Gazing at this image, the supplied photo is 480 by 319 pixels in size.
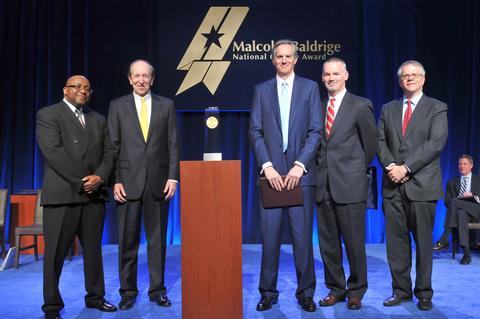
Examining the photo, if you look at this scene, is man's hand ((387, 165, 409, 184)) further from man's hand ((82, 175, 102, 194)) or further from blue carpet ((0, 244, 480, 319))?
man's hand ((82, 175, 102, 194))

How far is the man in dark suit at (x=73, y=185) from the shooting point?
318cm

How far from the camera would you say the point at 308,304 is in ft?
10.5

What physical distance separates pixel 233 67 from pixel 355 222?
3.69 m

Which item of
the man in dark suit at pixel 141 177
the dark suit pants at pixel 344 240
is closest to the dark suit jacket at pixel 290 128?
the dark suit pants at pixel 344 240

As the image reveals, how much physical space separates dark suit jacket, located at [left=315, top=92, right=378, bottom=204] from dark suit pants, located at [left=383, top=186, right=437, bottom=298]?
29 cm

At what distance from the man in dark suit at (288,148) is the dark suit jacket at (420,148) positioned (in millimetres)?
628

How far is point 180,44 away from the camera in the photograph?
21.2 ft

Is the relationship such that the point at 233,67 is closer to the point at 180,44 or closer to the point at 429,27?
the point at 180,44

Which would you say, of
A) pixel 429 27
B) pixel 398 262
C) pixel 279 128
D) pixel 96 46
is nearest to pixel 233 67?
pixel 96 46

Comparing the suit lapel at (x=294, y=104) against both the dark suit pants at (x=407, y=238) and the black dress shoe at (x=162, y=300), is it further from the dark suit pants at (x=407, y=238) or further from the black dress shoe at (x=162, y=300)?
the black dress shoe at (x=162, y=300)

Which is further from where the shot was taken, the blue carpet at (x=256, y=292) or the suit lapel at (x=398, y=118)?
the suit lapel at (x=398, y=118)

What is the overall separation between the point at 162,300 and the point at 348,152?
170cm

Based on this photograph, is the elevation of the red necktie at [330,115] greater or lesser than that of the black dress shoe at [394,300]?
greater

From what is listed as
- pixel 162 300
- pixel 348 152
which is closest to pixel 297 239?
pixel 348 152
